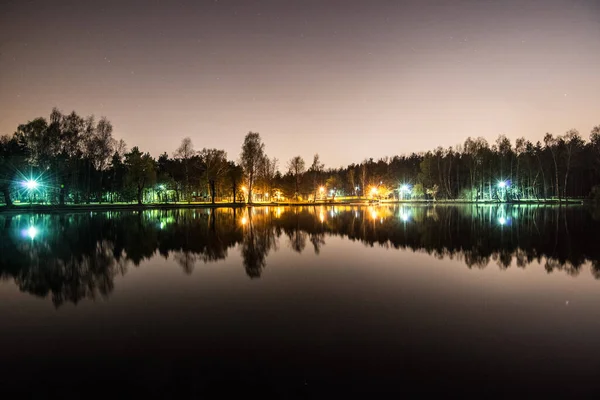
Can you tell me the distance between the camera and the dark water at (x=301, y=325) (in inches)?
211

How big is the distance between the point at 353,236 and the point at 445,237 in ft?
19.3

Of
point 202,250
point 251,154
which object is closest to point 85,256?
point 202,250

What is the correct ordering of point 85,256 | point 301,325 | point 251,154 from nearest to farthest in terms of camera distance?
point 301,325, point 85,256, point 251,154

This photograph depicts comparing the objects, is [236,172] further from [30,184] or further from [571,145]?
[571,145]

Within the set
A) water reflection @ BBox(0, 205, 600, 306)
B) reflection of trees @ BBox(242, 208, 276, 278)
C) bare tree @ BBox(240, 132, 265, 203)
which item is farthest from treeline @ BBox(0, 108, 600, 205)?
reflection of trees @ BBox(242, 208, 276, 278)

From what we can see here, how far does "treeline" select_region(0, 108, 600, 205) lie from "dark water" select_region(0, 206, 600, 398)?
52.4 m

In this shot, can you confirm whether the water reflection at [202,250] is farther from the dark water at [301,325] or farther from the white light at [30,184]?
the white light at [30,184]

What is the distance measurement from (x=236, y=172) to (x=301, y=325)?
7483 centimetres

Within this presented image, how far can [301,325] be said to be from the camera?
7.59 m

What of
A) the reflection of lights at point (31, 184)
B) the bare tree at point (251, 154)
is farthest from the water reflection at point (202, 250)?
the bare tree at point (251, 154)

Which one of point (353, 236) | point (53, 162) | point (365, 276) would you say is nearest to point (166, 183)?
point (53, 162)

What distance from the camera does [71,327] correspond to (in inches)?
301

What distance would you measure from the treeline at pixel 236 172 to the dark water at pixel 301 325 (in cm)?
5242

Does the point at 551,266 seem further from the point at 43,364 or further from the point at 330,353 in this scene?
the point at 43,364
